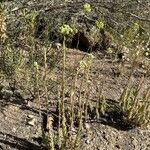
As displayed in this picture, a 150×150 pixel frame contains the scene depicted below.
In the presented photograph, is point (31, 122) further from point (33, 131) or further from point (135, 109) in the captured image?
point (135, 109)

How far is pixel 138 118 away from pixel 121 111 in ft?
0.83

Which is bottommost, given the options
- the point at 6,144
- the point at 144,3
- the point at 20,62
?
the point at 6,144

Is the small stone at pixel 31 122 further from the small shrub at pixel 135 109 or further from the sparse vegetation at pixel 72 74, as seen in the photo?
the small shrub at pixel 135 109

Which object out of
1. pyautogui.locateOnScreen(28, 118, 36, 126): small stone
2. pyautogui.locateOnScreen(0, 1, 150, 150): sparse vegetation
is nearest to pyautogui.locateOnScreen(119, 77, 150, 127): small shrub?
pyautogui.locateOnScreen(0, 1, 150, 150): sparse vegetation

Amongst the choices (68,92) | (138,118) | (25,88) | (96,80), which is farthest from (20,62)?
(138,118)

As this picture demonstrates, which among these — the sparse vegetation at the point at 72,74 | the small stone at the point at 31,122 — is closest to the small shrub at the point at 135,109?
Result: the sparse vegetation at the point at 72,74

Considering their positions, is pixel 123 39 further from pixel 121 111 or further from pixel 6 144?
pixel 6 144

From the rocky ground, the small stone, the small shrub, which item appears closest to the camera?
the rocky ground

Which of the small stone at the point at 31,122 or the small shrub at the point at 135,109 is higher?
the small shrub at the point at 135,109

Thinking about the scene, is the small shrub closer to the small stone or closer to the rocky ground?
the rocky ground

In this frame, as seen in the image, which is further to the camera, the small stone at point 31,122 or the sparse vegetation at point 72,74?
the small stone at point 31,122

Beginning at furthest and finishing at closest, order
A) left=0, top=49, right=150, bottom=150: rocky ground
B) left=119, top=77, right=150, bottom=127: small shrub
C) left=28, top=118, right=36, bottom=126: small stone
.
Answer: left=119, top=77, right=150, bottom=127: small shrub → left=28, top=118, right=36, bottom=126: small stone → left=0, top=49, right=150, bottom=150: rocky ground

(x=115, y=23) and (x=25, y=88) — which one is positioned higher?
(x=115, y=23)

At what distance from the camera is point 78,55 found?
5.23 meters
